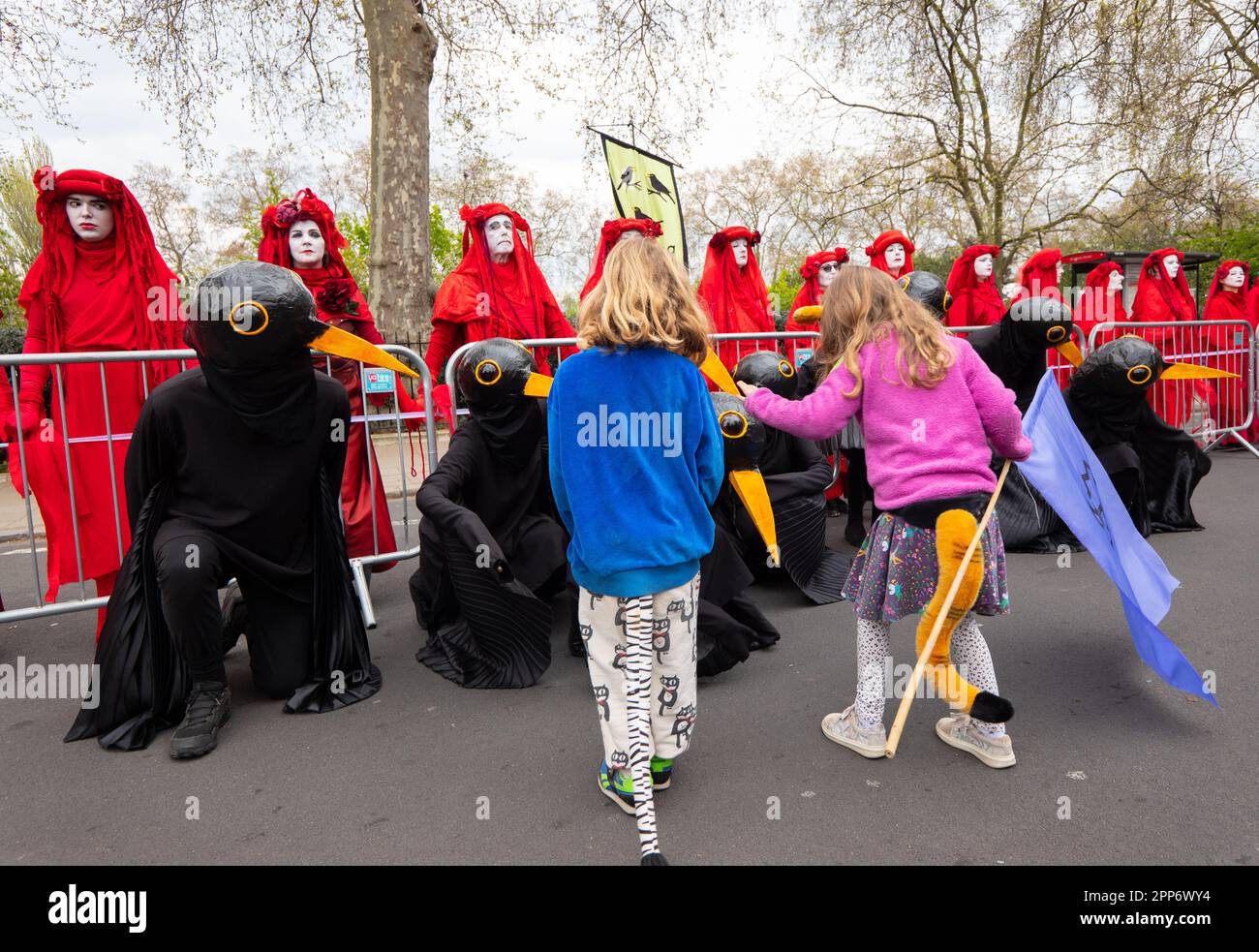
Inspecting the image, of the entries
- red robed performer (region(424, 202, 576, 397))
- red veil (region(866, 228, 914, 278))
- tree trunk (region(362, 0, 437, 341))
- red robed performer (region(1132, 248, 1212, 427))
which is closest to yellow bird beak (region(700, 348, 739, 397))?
red robed performer (region(424, 202, 576, 397))

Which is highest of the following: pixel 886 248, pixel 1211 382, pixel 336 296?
pixel 886 248

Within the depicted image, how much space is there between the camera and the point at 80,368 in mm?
4172

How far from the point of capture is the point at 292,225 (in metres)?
4.81

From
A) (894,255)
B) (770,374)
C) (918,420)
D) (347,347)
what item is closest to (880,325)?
(918,420)

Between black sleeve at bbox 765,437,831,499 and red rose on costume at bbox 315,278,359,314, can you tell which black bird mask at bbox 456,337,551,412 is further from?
red rose on costume at bbox 315,278,359,314

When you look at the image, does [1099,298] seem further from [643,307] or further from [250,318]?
[250,318]

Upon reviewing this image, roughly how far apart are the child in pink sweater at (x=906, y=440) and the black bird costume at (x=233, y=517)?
1.74m

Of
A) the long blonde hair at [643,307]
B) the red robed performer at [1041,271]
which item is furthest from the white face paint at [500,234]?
the red robed performer at [1041,271]

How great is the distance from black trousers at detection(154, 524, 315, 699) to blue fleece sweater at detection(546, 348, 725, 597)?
61.9 inches

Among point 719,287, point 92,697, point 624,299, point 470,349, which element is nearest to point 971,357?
point 624,299

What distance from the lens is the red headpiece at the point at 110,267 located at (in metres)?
4.11

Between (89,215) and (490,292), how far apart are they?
83.9 inches

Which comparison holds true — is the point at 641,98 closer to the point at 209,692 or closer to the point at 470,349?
the point at 470,349
